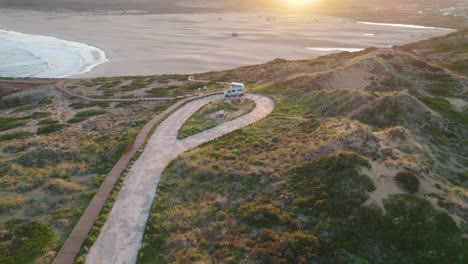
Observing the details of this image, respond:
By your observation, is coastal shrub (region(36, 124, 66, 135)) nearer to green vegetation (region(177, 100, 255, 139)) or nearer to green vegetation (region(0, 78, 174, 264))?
green vegetation (region(0, 78, 174, 264))

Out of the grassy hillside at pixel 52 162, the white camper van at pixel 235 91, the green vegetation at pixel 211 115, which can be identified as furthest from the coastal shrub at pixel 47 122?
the white camper van at pixel 235 91

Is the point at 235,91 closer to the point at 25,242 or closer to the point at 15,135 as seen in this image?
the point at 15,135

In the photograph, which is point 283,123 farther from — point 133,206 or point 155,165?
point 133,206

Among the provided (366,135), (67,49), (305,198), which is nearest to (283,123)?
Answer: (366,135)

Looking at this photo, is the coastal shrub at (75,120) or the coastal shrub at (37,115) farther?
the coastal shrub at (37,115)

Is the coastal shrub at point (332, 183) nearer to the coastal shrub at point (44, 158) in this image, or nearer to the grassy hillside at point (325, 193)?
the grassy hillside at point (325, 193)

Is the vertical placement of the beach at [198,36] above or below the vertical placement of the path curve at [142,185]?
above

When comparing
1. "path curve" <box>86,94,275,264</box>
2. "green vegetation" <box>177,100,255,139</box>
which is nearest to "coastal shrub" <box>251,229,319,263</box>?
"path curve" <box>86,94,275,264</box>

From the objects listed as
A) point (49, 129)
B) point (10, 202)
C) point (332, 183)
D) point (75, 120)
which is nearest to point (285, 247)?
point (332, 183)
